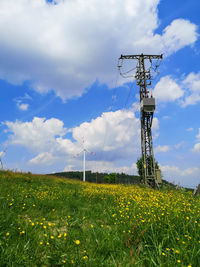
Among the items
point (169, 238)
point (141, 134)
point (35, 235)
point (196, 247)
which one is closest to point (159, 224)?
point (169, 238)

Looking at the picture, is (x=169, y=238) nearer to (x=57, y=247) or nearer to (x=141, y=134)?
(x=57, y=247)

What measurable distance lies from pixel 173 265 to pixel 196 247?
833mm

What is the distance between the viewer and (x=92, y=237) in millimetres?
4020

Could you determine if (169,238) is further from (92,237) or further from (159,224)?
(92,237)

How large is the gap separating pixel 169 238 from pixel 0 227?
361cm

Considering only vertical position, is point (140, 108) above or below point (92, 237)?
above

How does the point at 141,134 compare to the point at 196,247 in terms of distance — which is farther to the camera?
the point at 141,134

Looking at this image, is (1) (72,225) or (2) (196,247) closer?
(2) (196,247)

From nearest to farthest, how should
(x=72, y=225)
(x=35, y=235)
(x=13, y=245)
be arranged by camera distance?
(x=13, y=245), (x=35, y=235), (x=72, y=225)

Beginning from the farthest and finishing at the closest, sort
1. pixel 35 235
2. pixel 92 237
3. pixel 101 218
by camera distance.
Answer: pixel 101 218 → pixel 92 237 → pixel 35 235

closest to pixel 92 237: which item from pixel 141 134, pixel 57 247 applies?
pixel 57 247

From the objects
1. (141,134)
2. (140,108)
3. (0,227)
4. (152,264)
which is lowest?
(152,264)

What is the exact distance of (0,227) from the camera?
3848 mm

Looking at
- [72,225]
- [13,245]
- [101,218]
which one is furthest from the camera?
[101,218]
